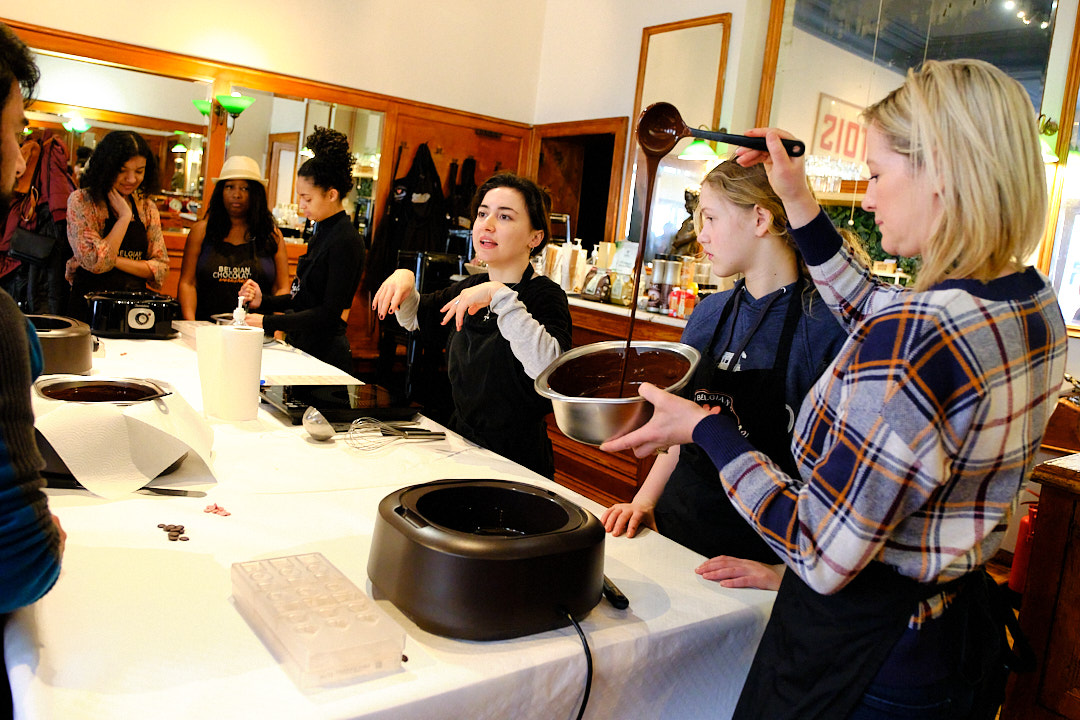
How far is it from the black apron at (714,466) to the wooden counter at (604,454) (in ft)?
8.28

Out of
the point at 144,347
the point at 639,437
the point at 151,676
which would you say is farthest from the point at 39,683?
the point at 144,347

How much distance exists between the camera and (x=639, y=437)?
1143 millimetres

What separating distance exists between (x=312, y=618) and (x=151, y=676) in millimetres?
170

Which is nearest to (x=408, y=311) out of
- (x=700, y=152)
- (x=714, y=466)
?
(x=714, y=466)

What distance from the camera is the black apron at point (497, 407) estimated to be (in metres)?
2.20

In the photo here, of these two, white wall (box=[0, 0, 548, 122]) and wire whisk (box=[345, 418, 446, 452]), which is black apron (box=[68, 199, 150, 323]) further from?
white wall (box=[0, 0, 548, 122])

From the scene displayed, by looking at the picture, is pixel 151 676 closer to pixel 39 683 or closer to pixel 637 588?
pixel 39 683

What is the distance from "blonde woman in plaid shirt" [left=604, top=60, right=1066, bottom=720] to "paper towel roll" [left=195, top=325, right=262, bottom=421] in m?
1.16

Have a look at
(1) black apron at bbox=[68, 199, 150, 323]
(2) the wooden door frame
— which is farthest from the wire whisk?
(2) the wooden door frame

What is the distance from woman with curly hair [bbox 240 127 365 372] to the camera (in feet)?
11.0

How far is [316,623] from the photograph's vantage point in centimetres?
93

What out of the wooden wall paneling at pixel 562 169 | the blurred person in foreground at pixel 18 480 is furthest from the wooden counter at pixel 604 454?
the blurred person in foreground at pixel 18 480

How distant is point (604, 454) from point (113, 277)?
8.72ft

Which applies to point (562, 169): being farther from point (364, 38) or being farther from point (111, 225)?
point (111, 225)
